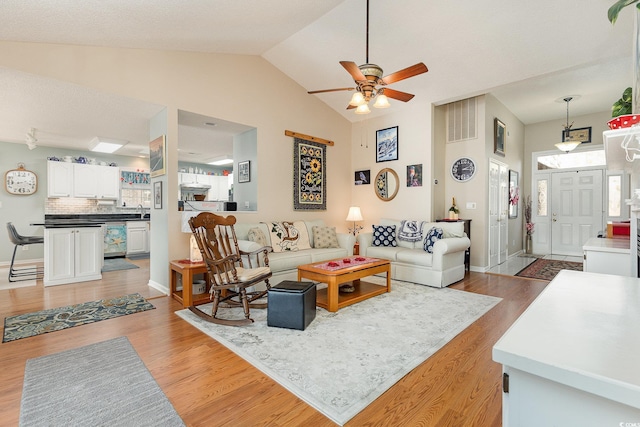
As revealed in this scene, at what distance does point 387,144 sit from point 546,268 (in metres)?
3.83

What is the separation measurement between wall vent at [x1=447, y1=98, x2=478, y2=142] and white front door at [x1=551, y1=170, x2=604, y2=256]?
11.2ft

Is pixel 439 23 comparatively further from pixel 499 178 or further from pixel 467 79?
pixel 499 178

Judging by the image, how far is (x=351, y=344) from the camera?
256 centimetres

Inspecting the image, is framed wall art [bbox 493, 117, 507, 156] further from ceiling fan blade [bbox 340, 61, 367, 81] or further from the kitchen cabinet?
the kitchen cabinet

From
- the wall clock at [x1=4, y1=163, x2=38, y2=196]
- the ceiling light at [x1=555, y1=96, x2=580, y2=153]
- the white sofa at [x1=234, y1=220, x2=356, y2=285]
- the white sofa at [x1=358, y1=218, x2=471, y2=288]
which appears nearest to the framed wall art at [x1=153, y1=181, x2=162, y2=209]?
the white sofa at [x1=234, y1=220, x2=356, y2=285]

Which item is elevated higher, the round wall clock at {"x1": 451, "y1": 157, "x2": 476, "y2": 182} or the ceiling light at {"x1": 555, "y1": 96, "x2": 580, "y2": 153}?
the ceiling light at {"x1": 555, "y1": 96, "x2": 580, "y2": 153}

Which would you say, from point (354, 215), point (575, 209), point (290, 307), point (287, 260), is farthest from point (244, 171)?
point (575, 209)

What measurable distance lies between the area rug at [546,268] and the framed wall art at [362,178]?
324 cm

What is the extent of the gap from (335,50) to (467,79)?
2.08 meters

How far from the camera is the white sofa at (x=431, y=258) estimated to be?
439cm

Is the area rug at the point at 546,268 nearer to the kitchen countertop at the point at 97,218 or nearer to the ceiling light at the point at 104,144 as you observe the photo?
the ceiling light at the point at 104,144

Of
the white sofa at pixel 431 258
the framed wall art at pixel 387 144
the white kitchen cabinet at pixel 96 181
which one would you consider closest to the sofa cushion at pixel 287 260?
the white sofa at pixel 431 258

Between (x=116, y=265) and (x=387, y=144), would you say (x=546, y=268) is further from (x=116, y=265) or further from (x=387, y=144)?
(x=116, y=265)

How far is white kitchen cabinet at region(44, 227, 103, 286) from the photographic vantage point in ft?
14.9
